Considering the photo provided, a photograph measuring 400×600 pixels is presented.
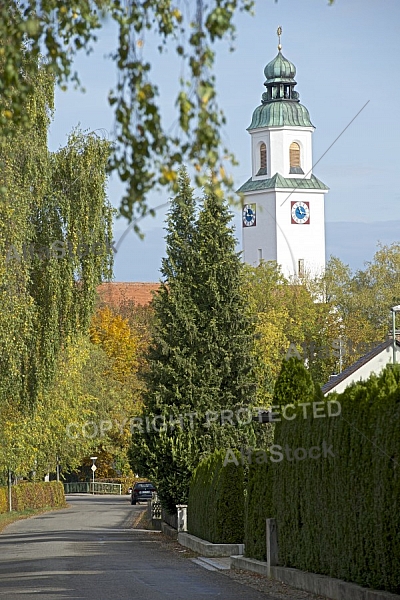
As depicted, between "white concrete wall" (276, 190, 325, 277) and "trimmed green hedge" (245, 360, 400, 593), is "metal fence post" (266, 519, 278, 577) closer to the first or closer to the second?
"trimmed green hedge" (245, 360, 400, 593)

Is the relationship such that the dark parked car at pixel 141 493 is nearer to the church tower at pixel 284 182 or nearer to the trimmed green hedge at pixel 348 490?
the trimmed green hedge at pixel 348 490

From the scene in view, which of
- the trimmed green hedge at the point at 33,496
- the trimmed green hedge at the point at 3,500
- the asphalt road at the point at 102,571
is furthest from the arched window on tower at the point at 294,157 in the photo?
the asphalt road at the point at 102,571

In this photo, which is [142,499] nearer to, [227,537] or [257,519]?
[227,537]

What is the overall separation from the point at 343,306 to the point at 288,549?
60.1 meters

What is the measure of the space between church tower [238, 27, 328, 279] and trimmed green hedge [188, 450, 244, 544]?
284 ft

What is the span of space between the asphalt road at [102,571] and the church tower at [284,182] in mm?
78266

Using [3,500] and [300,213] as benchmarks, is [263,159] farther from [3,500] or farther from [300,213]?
[3,500]

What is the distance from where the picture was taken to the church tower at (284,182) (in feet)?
366

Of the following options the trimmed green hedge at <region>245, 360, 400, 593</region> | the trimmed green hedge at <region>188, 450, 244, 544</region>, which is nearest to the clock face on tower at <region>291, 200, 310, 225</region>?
the trimmed green hedge at <region>188, 450, 244, 544</region>

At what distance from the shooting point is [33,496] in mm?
59688

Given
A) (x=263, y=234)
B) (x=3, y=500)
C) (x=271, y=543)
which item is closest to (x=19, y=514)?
(x=3, y=500)

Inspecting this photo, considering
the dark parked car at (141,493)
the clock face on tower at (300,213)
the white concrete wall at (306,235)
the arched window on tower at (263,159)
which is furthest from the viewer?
the arched window on tower at (263,159)

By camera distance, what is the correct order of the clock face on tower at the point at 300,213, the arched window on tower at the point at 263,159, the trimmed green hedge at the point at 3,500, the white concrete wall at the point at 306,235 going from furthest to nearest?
1. the arched window on tower at the point at 263,159
2. the clock face on tower at the point at 300,213
3. the white concrete wall at the point at 306,235
4. the trimmed green hedge at the point at 3,500

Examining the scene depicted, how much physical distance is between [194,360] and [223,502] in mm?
9359
